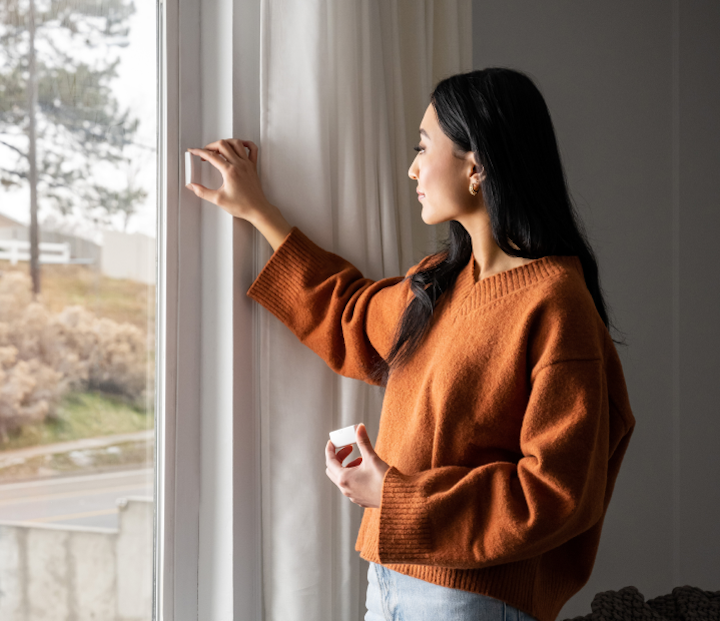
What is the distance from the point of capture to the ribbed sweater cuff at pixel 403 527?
3.02 ft

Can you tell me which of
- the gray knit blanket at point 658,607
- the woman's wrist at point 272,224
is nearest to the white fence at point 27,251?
the woman's wrist at point 272,224

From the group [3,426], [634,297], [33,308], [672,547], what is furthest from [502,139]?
[672,547]

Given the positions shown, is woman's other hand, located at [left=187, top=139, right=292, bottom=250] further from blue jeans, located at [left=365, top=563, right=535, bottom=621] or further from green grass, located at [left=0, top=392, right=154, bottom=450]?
blue jeans, located at [left=365, top=563, right=535, bottom=621]

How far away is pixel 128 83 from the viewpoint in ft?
4.00

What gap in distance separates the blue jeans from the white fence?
77 cm

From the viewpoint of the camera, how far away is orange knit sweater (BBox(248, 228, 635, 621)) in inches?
35.3

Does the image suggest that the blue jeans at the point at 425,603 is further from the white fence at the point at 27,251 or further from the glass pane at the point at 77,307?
the white fence at the point at 27,251

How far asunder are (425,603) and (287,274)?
0.63 m

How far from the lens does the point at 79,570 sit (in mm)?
1157

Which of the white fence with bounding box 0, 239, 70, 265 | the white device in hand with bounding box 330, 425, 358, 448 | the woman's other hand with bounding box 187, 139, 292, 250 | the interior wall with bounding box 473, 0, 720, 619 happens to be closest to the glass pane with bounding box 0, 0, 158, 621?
the white fence with bounding box 0, 239, 70, 265

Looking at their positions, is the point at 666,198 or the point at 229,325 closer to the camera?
the point at 229,325

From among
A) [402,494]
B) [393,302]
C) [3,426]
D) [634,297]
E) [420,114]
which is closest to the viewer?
[402,494]

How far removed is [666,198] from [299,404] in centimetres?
153

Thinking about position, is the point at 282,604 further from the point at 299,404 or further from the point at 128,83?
the point at 128,83
